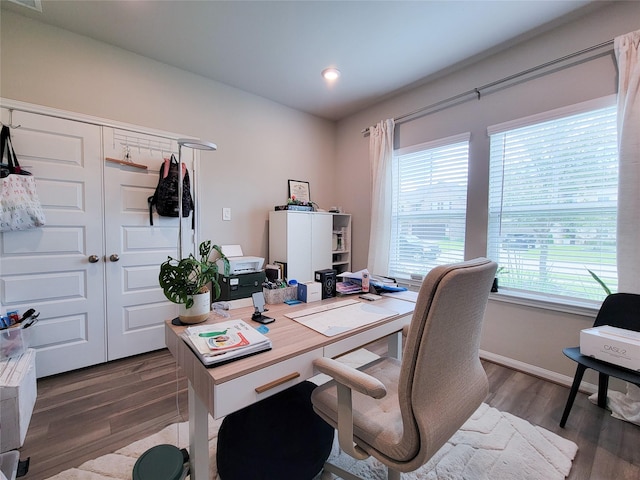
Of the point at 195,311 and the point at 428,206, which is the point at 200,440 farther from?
the point at 428,206

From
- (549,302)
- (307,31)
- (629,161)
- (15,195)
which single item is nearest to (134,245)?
(15,195)

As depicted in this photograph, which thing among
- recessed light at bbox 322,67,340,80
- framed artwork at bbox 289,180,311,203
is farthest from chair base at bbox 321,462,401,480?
recessed light at bbox 322,67,340,80

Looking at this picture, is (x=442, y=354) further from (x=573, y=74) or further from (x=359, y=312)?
(x=573, y=74)

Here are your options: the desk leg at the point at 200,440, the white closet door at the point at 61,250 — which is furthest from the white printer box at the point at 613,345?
the white closet door at the point at 61,250

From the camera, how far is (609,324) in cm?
177

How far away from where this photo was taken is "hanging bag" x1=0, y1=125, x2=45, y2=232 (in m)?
1.82

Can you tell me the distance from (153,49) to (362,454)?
3185 mm

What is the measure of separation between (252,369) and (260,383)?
7 cm

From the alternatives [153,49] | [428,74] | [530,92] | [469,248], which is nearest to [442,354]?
[469,248]

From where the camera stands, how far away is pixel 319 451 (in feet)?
4.04

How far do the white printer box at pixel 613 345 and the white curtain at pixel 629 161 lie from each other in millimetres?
393

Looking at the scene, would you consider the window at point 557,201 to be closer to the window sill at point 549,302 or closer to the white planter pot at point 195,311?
the window sill at point 549,302

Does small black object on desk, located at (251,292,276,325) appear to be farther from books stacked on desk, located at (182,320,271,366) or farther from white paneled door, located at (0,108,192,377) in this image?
white paneled door, located at (0,108,192,377)

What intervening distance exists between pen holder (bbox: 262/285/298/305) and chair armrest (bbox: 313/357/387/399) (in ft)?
2.03
